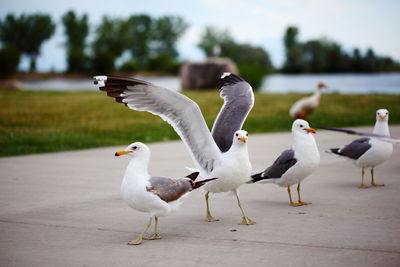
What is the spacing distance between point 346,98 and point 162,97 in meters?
19.0

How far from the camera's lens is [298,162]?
6574mm

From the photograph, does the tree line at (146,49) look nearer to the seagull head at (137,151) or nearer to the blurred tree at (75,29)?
the blurred tree at (75,29)

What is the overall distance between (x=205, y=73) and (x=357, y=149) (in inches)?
985

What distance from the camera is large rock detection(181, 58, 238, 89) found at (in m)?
31.9

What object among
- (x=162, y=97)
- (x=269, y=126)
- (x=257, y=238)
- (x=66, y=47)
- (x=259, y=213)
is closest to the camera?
(x=257, y=238)

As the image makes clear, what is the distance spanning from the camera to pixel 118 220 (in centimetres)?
596

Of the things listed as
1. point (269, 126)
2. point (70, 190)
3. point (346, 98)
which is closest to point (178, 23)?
point (346, 98)

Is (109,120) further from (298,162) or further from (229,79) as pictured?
(298,162)

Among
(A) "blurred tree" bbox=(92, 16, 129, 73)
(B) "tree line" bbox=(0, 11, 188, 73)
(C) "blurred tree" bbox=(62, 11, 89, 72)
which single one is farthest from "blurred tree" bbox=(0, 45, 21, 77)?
(C) "blurred tree" bbox=(62, 11, 89, 72)

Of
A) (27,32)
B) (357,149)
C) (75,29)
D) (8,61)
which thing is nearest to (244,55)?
(8,61)

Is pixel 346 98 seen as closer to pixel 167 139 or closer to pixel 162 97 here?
pixel 167 139

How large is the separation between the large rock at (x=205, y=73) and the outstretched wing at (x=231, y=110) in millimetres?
24574

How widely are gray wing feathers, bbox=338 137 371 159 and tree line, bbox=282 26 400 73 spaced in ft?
101

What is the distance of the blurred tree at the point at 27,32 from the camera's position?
67312 millimetres
